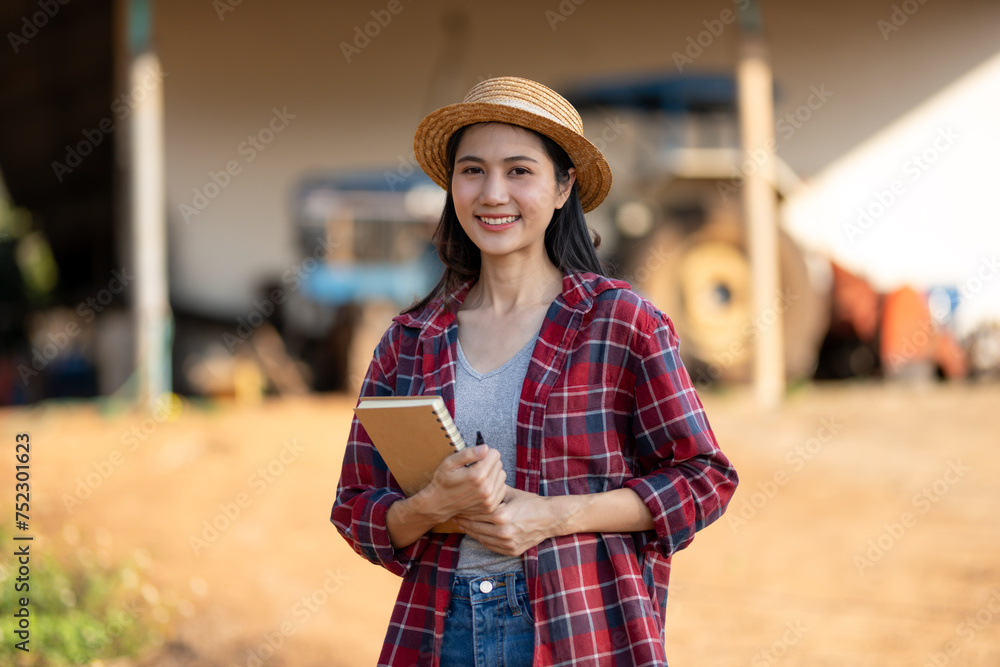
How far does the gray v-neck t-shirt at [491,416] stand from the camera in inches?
56.7

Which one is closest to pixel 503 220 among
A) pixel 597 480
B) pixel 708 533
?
pixel 597 480

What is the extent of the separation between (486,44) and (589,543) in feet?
28.6

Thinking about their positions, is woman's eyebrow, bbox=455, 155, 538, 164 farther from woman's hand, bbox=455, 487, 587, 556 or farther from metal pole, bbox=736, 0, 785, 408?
metal pole, bbox=736, 0, 785, 408

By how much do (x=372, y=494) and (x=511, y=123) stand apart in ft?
2.11

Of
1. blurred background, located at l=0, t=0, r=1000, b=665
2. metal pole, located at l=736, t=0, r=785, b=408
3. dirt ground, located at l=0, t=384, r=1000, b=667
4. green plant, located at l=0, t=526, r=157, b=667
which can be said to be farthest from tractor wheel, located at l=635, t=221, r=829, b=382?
green plant, located at l=0, t=526, r=157, b=667

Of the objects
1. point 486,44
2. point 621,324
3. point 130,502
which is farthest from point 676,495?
Result: point 486,44

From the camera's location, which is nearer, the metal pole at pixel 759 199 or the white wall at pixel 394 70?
the metal pole at pixel 759 199

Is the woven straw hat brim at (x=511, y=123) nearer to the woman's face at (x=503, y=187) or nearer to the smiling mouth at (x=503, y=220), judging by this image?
the woman's face at (x=503, y=187)

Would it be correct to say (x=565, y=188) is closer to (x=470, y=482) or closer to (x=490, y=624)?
(x=470, y=482)

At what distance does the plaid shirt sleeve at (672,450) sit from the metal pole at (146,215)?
5.76 metres

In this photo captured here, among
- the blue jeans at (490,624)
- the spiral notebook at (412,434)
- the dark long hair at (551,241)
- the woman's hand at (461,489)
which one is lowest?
the blue jeans at (490,624)

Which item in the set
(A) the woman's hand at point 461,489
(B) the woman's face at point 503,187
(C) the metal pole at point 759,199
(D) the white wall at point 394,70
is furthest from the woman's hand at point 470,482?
(D) the white wall at point 394,70

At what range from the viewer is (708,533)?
487 centimetres

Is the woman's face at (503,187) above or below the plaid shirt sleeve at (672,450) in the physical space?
above
